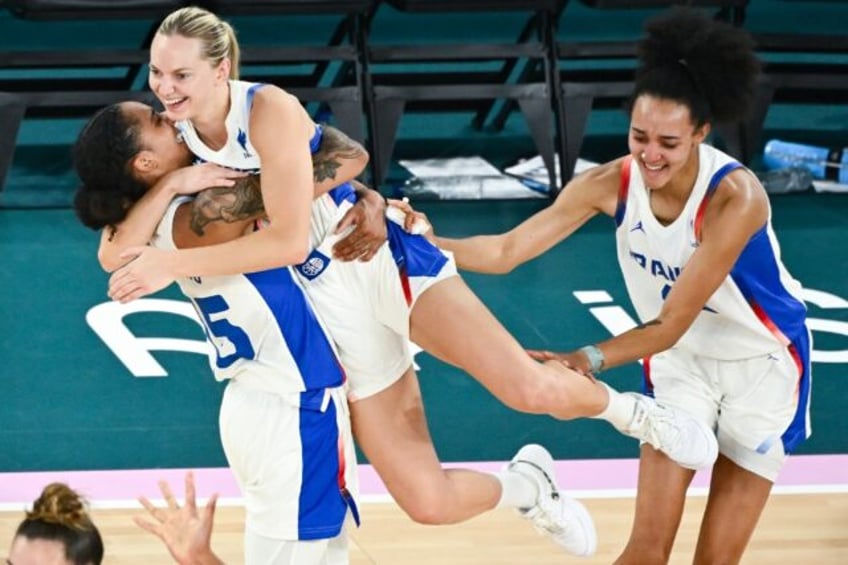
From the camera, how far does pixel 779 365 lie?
428 centimetres

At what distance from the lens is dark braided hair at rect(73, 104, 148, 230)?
385cm

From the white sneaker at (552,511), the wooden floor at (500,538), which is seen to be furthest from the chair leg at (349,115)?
the white sneaker at (552,511)

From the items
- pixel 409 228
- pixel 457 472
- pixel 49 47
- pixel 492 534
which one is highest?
pixel 409 228

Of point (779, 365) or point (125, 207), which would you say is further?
point (779, 365)

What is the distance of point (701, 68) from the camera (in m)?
4.12

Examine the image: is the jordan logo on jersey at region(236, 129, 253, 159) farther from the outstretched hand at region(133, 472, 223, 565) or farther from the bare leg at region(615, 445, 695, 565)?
the bare leg at region(615, 445, 695, 565)

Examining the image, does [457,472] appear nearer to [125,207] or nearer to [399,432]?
[399,432]

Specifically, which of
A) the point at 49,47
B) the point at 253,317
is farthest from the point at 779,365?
the point at 49,47

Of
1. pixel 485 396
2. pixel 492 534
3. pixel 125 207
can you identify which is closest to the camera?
pixel 125 207

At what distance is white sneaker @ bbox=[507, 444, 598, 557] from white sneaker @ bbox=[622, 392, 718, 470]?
0.42 metres

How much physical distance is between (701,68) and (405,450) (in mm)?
1165

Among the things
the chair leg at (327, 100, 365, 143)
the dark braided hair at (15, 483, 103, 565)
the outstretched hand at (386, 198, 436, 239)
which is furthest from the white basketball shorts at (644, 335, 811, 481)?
the chair leg at (327, 100, 365, 143)

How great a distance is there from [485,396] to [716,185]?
245 centimetres

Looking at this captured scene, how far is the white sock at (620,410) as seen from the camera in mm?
4203
